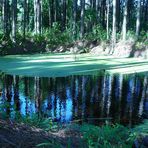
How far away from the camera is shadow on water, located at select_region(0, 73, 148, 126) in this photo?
8.45 meters

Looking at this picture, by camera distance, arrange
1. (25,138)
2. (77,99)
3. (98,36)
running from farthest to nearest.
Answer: (98,36) < (77,99) < (25,138)

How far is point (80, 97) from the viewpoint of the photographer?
10.5 metres

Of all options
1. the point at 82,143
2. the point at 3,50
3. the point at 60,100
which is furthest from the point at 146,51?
the point at 82,143

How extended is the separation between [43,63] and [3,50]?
20.3 feet

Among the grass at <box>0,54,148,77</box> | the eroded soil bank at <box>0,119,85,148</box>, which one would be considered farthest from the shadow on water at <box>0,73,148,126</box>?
the eroded soil bank at <box>0,119,85,148</box>

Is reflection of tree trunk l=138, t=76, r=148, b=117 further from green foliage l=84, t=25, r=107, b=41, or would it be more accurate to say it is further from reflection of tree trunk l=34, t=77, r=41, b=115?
green foliage l=84, t=25, r=107, b=41

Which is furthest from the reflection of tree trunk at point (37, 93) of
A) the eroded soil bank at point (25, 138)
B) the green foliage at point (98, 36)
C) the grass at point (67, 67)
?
the green foliage at point (98, 36)

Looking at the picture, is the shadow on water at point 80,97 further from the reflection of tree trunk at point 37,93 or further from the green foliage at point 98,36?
the green foliage at point 98,36

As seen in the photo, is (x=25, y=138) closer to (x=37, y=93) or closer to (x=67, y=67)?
(x=37, y=93)

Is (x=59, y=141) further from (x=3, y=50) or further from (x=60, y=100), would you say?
(x=3, y=50)

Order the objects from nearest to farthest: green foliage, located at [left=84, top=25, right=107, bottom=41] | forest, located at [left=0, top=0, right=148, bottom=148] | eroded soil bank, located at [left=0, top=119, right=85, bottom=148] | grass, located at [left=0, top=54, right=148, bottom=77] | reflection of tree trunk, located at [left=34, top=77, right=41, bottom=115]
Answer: eroded soil bank, located at [left=0, top=119, right=85, bottom=148] → forest, located at [left=0, top=0, right=148, bottom=148] → reflection of tree trunk, located at [left=34, top=77, right=41, bottom=115] → grass, located at [left=0, top=54, right=148, bottom=77] → green foliage, located at [left=84, top=25, right=107, bottom=41]

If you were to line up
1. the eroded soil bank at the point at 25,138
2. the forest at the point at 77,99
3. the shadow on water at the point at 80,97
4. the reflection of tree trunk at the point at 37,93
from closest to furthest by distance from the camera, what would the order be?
1. the eroded soil bank at the point at 25,138
2. the forest at the point at 77,99
3. the shadow on water at the point at 80,97
4. the reflection of tree trunk at the point at 37,93

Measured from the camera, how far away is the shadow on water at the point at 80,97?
845 centimetres

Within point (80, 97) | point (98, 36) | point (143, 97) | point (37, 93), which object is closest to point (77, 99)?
point (80, 97)
